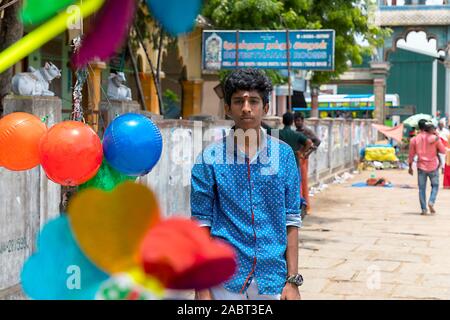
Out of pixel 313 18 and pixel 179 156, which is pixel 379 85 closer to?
pixel 313 18

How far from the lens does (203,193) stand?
2.57 metres

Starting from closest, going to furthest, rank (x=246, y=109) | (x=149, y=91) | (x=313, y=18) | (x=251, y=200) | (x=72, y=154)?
(x=72, y=154) → (x=246, y=109) → (x=251, y=200) → (x=149, y=91) → (x=313, y=18)

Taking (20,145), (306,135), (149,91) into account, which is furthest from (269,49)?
(20,145)

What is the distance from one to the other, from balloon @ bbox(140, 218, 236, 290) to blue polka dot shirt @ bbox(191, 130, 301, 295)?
1.57 meters

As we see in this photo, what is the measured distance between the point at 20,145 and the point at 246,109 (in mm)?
672

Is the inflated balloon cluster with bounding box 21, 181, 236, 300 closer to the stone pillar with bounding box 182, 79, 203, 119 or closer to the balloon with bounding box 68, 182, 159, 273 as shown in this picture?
the balloon with bounding box 68, 182, 159, 273

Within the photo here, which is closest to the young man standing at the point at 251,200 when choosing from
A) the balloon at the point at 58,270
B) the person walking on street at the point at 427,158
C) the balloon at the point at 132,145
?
the balloon at the point at 132,145

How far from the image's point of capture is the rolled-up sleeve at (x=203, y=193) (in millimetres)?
2568

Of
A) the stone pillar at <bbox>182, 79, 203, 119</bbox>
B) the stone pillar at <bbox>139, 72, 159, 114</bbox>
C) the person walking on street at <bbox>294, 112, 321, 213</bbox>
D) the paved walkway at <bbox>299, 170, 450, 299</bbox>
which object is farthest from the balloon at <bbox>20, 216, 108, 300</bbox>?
the stone pillar at <bbox>182, 79, 203, 119</bbox>

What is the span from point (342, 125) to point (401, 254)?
13.5 metres

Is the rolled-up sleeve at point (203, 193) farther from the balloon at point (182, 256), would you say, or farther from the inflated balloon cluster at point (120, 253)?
the balloon at point (182, 256)

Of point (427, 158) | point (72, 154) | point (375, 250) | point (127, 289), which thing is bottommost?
point (375, 250)

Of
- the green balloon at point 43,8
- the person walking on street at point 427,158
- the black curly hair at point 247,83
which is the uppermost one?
the green balloon at point 43,8

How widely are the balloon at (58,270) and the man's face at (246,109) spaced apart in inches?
54.1
